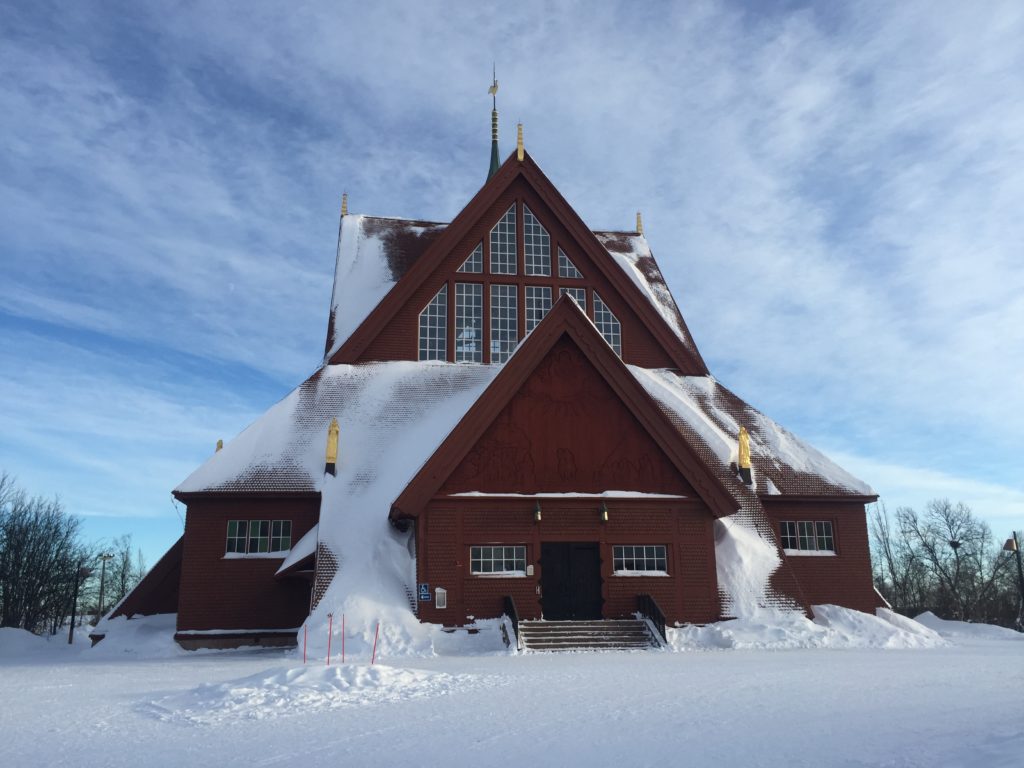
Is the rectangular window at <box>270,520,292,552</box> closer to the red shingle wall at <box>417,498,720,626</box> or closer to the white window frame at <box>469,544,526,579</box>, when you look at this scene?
the red shingle wall at <box>417,498,720,626</box>

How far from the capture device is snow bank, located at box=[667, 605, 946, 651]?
1866 centimetres

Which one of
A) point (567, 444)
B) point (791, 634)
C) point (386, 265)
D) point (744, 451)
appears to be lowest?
point (791, 634)

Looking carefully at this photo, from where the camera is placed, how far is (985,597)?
170 feet

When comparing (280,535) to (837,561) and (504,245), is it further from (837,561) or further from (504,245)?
(837,561)

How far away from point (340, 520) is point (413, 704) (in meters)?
10.8

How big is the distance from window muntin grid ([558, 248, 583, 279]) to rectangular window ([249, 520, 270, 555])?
1234cm

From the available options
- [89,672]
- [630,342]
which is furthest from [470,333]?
[89,672]

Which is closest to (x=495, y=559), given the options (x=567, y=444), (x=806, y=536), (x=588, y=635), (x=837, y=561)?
(x=588, y=635)

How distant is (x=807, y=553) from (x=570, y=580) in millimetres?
7854

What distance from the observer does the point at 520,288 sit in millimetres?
27125

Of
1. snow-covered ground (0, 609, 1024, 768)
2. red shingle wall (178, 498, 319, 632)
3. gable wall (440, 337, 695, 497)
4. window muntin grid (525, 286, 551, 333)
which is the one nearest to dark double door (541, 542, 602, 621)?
gable wall (440, 337, 695, 497)

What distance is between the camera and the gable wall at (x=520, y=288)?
86.0ft

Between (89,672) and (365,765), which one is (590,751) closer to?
(365,765)

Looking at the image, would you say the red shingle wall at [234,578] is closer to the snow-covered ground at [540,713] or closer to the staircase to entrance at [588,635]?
the snow-covered ground at [540,713]
